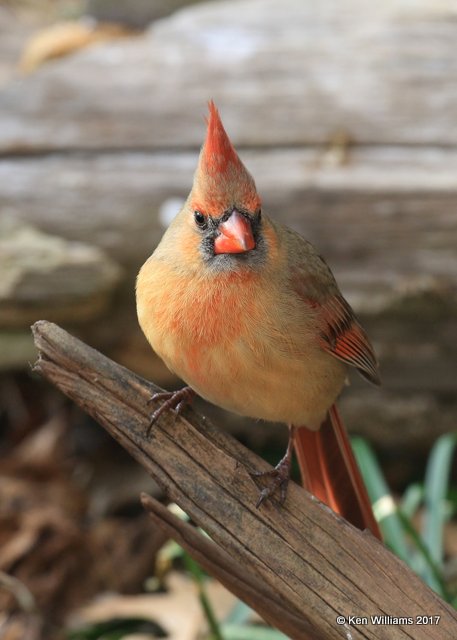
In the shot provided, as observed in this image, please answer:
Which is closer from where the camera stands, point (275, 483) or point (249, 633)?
point (275, 483)

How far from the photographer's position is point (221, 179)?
2285 millimetres

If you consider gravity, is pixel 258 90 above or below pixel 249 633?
above

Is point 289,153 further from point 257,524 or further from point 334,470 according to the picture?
A: point 257,524

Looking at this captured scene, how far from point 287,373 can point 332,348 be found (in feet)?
0.83

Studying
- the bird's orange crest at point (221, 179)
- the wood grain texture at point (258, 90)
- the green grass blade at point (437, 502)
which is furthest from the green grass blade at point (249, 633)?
the wood grain texture at point (258, 90)

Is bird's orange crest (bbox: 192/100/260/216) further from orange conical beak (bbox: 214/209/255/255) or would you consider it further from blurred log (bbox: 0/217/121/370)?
blurred log (bbox: 0/217/121/370)

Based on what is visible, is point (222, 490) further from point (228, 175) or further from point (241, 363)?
point (228, 175)

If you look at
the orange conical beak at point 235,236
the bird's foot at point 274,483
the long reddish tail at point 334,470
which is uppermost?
the orange conical beak at point 235,236

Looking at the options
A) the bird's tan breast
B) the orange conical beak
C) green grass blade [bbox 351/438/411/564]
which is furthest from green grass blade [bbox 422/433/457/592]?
the orange conical beak

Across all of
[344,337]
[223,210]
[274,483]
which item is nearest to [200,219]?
[223,210]

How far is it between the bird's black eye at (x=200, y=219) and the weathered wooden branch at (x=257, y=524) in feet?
1.31

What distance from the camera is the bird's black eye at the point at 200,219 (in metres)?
2.35

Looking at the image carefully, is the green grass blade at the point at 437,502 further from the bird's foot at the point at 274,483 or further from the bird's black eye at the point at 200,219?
the bird's black eye at the point at 200,219

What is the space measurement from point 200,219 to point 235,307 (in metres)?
0.24
